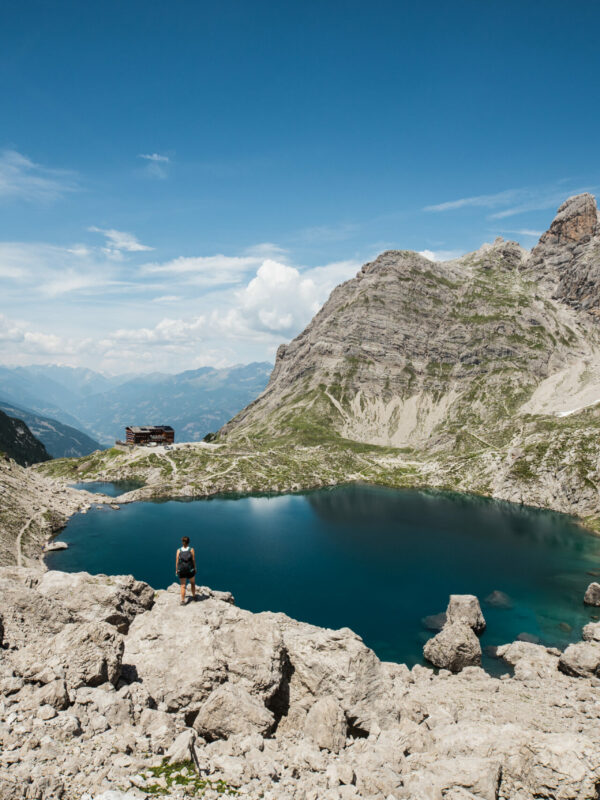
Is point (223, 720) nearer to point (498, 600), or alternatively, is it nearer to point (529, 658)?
point (529, 658)

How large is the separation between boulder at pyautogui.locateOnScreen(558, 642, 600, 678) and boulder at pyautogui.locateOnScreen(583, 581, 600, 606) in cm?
2802

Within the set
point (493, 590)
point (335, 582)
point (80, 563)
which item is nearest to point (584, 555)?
point (493, 590)

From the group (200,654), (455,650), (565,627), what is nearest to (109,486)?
(455,650)

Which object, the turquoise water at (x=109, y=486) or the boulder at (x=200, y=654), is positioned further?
the turquoise water at (x=109, y=486)

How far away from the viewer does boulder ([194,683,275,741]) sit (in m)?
20.2

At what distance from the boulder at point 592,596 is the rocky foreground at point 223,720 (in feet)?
155

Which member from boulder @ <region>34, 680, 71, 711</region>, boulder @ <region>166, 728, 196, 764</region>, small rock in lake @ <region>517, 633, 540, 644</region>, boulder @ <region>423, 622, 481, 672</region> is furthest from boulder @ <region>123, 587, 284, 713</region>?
small rock in lake @ <region>517, 633, 540, 644</region>

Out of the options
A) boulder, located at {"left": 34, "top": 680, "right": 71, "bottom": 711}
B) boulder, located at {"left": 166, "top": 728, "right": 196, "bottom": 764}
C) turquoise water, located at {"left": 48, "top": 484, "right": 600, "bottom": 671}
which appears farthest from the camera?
turquoise water, located at {"left": 48, "top": 484, "right": 600, "bottom": 671}

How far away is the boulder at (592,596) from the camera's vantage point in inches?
2776

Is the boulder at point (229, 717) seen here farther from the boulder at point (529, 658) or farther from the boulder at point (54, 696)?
the boulder at point (529, 658)

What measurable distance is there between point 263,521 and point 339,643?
96585 millimetres

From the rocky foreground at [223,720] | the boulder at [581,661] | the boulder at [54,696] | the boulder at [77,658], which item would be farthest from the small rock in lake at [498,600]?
the boulder at [54,696]

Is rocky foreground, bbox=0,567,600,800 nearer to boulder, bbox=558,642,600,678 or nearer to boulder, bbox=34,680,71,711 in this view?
boulder, bbox=34,680,71,711

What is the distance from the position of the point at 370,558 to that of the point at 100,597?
2855 inches
